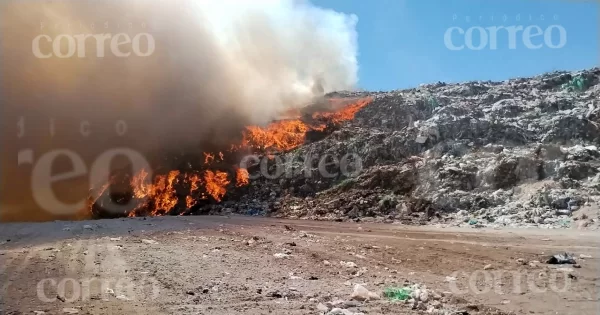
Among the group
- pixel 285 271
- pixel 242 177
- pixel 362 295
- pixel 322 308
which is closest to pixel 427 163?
pixel 242 177

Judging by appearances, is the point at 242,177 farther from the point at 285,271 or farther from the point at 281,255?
the point at 285,271

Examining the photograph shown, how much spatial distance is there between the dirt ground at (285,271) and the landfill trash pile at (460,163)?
2167mm

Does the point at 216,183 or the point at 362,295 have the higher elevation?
the point at 216,183

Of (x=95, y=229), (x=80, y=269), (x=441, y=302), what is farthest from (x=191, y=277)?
(x=95, y=229)

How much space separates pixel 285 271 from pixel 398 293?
1798 millimetres

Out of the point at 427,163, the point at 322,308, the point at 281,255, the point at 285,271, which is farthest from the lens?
the point at 427,163

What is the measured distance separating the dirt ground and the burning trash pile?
2.43 metres

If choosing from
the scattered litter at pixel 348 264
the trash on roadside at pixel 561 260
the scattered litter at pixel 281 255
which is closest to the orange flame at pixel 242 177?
the scattered litter at pixel 281 255

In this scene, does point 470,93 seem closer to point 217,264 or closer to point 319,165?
point 319,165

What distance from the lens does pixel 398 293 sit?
5176 millimetres

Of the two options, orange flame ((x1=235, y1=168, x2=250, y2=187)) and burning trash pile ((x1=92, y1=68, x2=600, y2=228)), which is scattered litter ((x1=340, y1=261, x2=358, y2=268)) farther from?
orange flame ((x1=235, y1=168, x2=250, y2=187))

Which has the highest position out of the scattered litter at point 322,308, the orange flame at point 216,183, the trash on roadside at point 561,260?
the orange flame at point 216,183

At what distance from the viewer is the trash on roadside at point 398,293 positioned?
504 centimetres

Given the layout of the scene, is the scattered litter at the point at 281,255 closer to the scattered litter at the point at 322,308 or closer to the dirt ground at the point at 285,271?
the dirt ground at the point at 285,271
